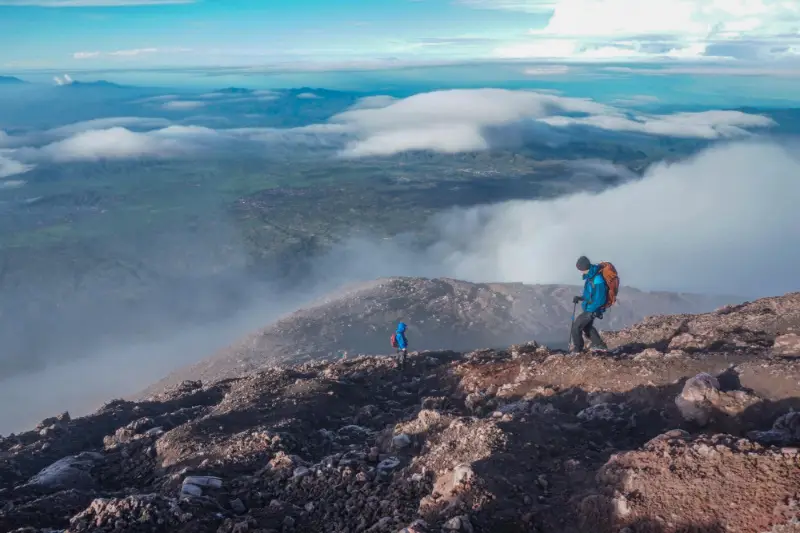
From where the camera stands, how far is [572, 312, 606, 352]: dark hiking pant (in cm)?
1449

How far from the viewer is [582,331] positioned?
48.6 feet

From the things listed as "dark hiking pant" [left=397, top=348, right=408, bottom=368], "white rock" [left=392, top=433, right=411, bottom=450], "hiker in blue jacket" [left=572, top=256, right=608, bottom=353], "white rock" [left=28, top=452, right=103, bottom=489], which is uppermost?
"hiker in blue jacket" [left=572, top=256, right=608, bottom=353]

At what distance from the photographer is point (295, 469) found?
9648 millimetres

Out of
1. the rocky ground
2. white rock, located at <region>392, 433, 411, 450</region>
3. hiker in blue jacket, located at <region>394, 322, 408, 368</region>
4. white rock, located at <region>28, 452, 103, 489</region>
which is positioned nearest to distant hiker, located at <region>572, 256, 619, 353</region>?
the rocky ground

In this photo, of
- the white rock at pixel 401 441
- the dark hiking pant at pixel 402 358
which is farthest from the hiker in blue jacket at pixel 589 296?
the white rock at pixel 401 441

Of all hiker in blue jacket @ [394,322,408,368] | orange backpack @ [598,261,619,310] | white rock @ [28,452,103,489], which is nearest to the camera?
white rock @ [28,452,103,489]

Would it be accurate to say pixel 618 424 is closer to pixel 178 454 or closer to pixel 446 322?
pixel 178 454

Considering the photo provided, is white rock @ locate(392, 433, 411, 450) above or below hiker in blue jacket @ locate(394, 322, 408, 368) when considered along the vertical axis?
above

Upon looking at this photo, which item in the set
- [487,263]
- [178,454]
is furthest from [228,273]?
[178,454]

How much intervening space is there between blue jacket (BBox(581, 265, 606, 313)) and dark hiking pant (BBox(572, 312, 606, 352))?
0.46 m

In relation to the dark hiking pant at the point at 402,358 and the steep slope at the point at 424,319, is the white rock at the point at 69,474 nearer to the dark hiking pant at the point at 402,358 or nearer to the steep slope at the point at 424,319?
the dark hiking pant at the point at 402,358

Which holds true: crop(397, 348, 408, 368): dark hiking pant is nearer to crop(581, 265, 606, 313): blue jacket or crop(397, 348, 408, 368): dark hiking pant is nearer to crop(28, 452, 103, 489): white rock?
crop(581, 265, 606, 313): blue jacket

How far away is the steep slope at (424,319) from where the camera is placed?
5616cm

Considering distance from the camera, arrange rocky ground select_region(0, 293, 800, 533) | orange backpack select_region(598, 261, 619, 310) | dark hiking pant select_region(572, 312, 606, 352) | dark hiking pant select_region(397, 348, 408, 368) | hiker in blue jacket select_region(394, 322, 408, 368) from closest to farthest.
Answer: rocky ground select_region(0, 293, 800, 533)
orange backpack select_region(598, 261, 619, 310)
dark hiking pant select_region(572, 312, 606, 352)
dark hiking pant select_region(397, 348, 408, 368)
hiker in blue jacket select_region(394, 322, 408, 368)
